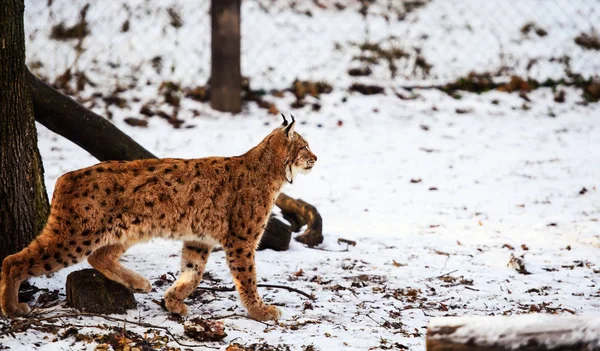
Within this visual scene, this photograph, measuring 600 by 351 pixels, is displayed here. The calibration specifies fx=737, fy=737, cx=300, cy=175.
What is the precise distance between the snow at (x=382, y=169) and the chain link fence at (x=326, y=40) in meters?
0.04

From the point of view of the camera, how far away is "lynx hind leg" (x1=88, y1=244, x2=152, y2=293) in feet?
17.4

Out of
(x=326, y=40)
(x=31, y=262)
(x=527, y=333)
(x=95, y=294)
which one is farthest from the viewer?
(x=326, y=40)

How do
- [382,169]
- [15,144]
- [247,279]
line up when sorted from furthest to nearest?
1. [382,169]
2. [247,279]
3. [15,144]

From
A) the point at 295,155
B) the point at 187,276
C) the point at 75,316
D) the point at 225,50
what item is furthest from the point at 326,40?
the point at 75,316

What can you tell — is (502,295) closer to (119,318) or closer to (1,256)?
(119,318)

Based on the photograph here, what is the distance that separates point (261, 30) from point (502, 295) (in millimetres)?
8939

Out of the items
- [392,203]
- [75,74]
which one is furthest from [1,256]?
[75,74]

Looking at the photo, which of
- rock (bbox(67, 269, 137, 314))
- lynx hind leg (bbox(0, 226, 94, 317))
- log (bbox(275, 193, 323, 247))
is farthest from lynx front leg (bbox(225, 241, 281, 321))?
log (bbox(275, 193, 323, 247))

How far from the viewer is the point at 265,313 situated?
16.8 feet

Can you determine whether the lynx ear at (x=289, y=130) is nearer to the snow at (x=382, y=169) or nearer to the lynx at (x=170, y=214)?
the lynx at (x=170, y=214)

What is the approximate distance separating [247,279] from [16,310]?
1.54m

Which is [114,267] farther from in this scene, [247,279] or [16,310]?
[247,279]

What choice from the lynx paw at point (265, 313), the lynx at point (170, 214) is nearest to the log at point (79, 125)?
the lynx at point (170, 214)

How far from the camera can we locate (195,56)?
41.9ft
